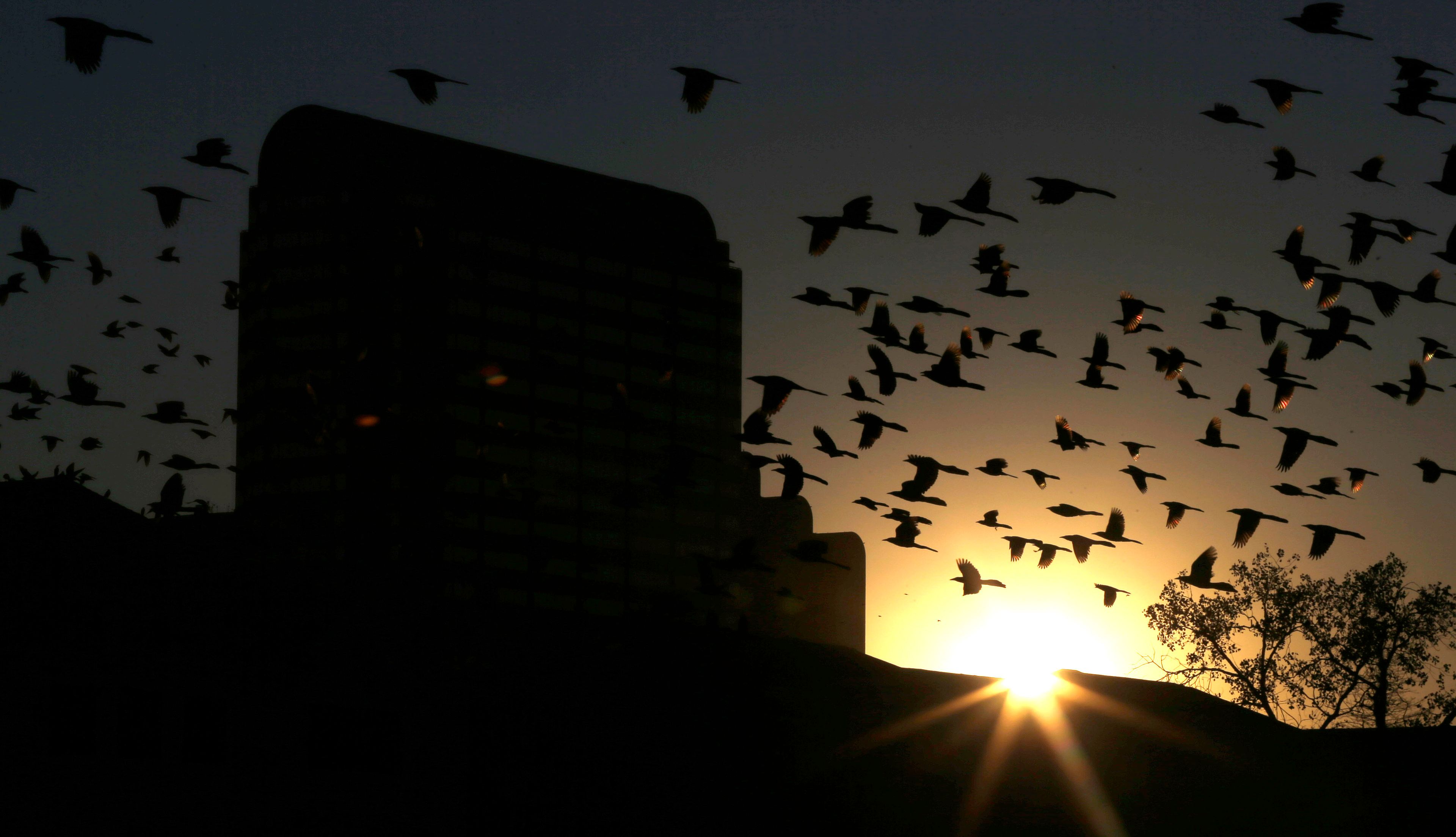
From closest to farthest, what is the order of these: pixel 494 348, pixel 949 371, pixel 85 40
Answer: pixel 85 40, pixel 949 371, pixel 494 348

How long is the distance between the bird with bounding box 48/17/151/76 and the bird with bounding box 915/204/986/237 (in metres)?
10.2

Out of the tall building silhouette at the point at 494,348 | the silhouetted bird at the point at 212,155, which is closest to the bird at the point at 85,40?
the silhouetted bird at the point at 212,155

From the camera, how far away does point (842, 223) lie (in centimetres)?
1995

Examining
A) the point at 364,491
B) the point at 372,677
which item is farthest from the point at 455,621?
the point at 364,491

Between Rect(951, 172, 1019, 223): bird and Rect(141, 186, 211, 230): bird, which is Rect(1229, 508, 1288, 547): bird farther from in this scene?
Rect(141, 186, 211, 230): bird

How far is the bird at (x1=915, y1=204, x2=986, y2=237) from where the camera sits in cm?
1955

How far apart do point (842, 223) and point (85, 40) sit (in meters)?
9.67

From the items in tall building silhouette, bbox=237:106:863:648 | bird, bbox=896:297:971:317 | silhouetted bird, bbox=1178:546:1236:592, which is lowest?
silhouetted bird, bbox=1178:546:1236:592

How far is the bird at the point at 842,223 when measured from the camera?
776 inches

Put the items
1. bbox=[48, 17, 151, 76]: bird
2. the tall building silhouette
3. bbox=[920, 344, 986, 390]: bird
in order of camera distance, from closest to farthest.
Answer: bbox=[48, 17, 151, 76]: bird, bbox=[920, 344, 986, 390]: bird, the tall building silhouette

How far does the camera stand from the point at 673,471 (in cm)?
2330

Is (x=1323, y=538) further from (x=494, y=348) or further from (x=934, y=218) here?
(x=494, y=348)

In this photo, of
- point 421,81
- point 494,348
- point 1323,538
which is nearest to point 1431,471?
point 1323,538

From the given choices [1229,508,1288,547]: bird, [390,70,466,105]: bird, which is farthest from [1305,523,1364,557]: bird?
[390,70,466,105]: bird
